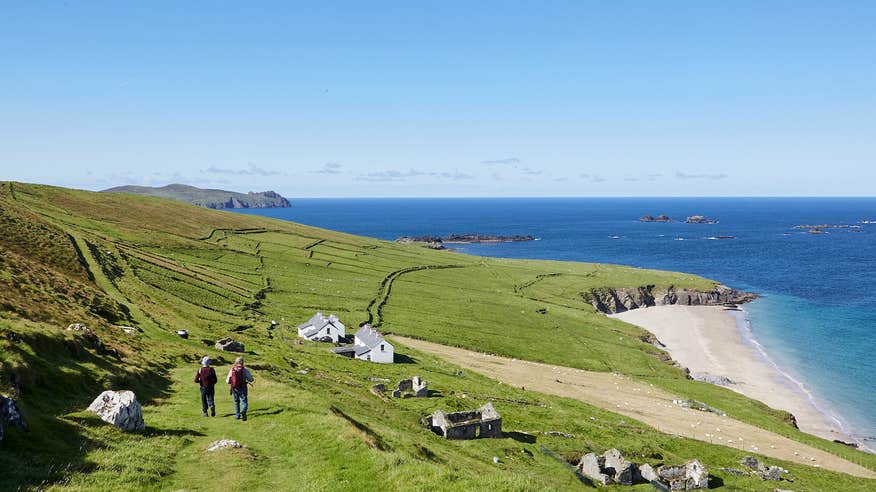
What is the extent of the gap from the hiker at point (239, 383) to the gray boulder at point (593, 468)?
82.5ft

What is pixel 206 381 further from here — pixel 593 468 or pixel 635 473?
pixel 635 473

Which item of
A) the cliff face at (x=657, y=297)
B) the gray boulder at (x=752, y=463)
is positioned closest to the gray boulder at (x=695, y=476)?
the gray boulder at (x=752, y=463)

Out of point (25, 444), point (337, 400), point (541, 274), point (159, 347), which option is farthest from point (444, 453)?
point (541, 274)

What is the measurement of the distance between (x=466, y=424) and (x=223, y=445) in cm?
2332

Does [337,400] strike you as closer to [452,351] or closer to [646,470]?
[646,470]

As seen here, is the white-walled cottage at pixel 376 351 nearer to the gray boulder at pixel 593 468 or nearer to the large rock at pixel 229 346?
the large rock at pixel 229 346

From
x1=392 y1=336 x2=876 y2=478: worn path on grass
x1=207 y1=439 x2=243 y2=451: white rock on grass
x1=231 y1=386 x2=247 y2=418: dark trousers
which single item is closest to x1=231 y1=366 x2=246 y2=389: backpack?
x1=231 y1=386 x2=247 y2=418: dark trousers

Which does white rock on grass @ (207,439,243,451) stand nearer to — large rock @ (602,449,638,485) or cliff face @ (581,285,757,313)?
large rock @ (602,449,638,485)

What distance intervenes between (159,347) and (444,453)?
25.9 meters

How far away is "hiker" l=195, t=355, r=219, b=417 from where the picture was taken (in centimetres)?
2406

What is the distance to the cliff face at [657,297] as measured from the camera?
152 meters

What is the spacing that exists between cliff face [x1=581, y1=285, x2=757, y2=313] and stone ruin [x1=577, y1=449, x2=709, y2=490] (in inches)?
4378

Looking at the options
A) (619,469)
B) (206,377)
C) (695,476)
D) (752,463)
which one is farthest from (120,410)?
(752,463)

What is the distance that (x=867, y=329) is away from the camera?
11581 cm
